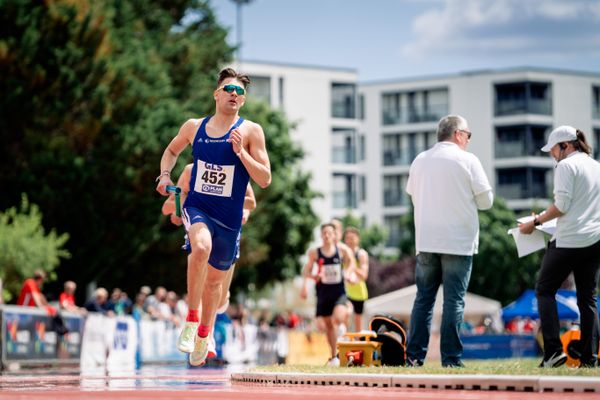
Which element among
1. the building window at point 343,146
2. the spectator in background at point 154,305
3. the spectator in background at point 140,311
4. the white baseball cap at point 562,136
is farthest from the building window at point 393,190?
the white baseball cap at point 562,136

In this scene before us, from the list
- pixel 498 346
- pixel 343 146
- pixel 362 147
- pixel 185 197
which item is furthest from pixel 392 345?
pixel 362 147

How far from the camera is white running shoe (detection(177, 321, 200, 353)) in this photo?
39.7 ft

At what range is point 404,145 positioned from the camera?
112m

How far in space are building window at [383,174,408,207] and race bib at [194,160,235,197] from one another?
9879cm

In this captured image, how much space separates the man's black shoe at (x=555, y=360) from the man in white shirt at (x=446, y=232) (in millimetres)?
821

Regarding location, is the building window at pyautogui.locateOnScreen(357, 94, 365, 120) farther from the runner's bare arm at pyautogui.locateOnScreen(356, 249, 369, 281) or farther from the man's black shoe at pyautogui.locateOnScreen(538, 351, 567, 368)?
the man's black shoe at pyautogui.locateOnScreen(538, 351, 567, 368)

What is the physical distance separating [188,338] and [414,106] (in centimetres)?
9937

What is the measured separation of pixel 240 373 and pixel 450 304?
2.44 m

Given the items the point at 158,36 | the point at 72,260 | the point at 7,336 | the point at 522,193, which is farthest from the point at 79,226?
the point at 522,193

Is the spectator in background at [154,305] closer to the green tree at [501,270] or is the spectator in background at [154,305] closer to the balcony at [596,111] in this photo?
the green tree at [501,270]

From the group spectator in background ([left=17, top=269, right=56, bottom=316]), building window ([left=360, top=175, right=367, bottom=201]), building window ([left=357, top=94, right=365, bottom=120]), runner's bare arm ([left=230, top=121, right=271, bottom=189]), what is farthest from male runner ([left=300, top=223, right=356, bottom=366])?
building window ([left=360, top=175, right=367, bottom=201])

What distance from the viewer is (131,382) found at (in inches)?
466

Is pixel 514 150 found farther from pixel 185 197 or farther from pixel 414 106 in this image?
pixel 185 197

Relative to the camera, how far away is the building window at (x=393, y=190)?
111 meters
